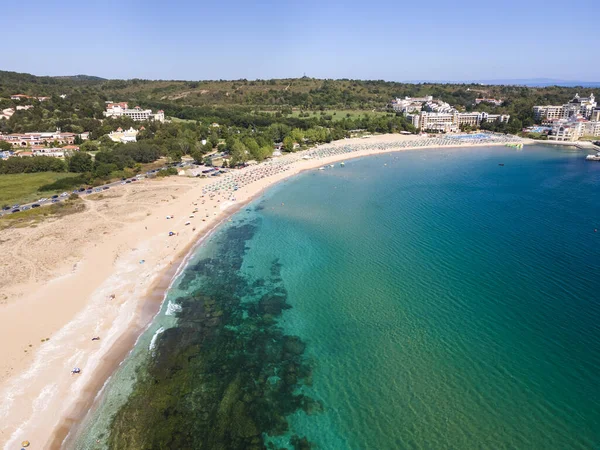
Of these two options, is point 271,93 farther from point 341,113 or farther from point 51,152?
point 51,152

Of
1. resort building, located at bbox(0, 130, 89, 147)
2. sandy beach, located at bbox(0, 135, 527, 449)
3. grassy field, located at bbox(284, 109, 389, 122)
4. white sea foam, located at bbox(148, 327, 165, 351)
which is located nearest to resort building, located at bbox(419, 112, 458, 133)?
grassy field, located at bbox(284, 109, 389, 122)

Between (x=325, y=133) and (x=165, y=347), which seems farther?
(x=325, y=133)

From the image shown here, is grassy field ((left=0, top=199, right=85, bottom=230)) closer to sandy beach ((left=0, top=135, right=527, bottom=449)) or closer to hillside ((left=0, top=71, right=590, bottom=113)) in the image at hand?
sandy beach ((left=0, top=135, right=527, bottom=449))

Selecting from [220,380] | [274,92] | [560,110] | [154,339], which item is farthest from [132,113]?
[560,110]

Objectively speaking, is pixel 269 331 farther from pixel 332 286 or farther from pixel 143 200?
pixel 143 200

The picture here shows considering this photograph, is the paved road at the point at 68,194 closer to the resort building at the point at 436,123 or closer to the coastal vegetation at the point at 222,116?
the coastal vegetation at the point at 222,116

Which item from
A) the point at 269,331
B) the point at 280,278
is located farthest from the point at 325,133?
the point at 269,331

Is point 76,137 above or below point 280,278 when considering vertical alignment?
above
